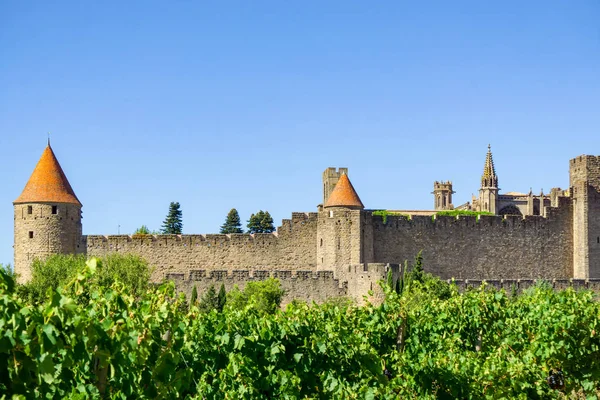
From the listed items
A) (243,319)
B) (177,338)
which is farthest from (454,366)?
(177,338)

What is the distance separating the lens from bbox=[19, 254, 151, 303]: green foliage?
34594 millimetres

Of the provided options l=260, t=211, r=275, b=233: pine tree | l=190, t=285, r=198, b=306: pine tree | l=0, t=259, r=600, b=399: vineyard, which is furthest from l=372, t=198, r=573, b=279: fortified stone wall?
l=0, t=259, r=600, b=399: vineyard

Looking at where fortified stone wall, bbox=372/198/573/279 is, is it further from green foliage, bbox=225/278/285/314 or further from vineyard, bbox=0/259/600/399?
vineyard, bbox=0/259/600/399

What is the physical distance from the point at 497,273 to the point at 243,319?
95.9 feet

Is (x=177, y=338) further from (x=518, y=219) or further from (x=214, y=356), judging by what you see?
(x=518, y=219)

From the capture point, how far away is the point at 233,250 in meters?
41.8

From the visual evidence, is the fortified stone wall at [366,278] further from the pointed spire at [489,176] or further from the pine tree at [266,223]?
the pointed spire at [489,176]

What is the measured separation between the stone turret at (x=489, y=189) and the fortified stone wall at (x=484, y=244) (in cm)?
2561

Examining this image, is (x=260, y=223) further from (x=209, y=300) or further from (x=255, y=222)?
(x=209, y=300)

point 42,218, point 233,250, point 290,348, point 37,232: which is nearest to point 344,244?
point 233,250

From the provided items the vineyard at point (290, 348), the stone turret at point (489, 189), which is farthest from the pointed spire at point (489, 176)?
the vineyard at point (290, 348)

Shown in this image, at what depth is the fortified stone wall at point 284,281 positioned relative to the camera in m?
37.6

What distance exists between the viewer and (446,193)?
250 ft

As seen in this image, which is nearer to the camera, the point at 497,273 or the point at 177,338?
the point at 177,338
